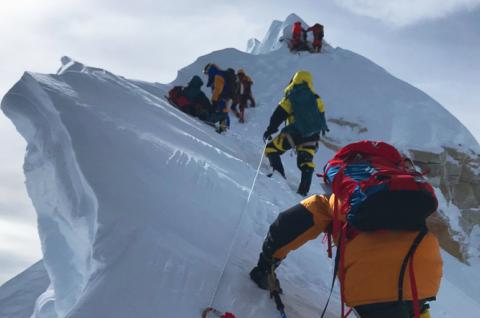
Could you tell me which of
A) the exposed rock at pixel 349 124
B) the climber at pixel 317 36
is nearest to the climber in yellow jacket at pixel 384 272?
the exposed rock at pixel 349 124

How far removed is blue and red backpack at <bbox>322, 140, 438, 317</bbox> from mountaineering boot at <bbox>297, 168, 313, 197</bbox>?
392 cm

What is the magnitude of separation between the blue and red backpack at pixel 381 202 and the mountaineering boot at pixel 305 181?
3920mm

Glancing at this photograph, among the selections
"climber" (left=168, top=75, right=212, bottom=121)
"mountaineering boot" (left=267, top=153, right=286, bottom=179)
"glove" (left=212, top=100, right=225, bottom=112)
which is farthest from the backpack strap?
"climber" (left=168, top=75, right=212, bottom=121)

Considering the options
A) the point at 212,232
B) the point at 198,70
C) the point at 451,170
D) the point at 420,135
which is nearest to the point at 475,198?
the point at 451,170

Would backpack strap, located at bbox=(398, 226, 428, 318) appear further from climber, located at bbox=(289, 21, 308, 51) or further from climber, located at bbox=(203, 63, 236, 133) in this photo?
climber, located at bbox=(289, 21, 308, 51)

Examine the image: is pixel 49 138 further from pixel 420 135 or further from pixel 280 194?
pixel 420 135

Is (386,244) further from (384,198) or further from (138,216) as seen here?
(138,216)

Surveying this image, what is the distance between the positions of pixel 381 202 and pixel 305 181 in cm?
447

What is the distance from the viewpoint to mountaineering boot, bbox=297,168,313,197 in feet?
20.6

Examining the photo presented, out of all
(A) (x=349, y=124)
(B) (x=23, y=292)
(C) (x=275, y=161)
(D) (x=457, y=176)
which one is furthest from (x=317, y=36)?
(B) (x=23, y=292)

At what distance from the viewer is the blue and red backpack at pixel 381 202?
79.5 inches

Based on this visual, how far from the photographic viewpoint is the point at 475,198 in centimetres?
1557

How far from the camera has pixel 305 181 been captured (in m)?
6.49

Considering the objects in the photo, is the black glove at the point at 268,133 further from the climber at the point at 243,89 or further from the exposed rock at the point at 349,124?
the exposed rock at the point at 349,124
